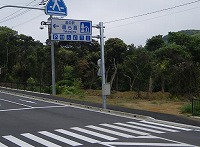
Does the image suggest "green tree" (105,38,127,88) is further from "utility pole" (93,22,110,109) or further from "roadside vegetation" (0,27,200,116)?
"utility pole" (93,22,110,109)

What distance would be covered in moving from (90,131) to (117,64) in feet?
88.3

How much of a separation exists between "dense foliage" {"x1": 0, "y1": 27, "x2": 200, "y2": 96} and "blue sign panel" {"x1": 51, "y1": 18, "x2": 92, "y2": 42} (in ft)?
26.2

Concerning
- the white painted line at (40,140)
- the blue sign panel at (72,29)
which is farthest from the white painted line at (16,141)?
the blue sign panel at (72,29)

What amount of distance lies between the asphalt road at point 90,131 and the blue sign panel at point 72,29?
7060 millimetres

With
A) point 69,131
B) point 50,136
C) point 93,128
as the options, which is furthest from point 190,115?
point 50,136

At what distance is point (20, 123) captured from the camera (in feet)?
56.3

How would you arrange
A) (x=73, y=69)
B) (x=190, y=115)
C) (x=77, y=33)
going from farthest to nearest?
(x=73, y=69) → (x=77, y=33) → (x=190, y=115)

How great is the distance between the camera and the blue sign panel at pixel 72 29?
2503 cm

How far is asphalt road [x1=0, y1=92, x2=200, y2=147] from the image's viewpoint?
40.1 feet

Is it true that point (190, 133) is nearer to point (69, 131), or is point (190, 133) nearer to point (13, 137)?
point (69, 131)

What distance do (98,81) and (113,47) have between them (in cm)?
490

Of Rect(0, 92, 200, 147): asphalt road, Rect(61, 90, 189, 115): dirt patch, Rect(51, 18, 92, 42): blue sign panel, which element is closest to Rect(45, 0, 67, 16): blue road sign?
Rect(51, 18, 92, 42): blue sign panel

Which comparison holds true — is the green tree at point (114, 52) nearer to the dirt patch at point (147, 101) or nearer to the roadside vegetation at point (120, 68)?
the roadside vegetation at point (120, 68)

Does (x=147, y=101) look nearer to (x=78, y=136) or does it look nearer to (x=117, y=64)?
(x=117, y=64)
